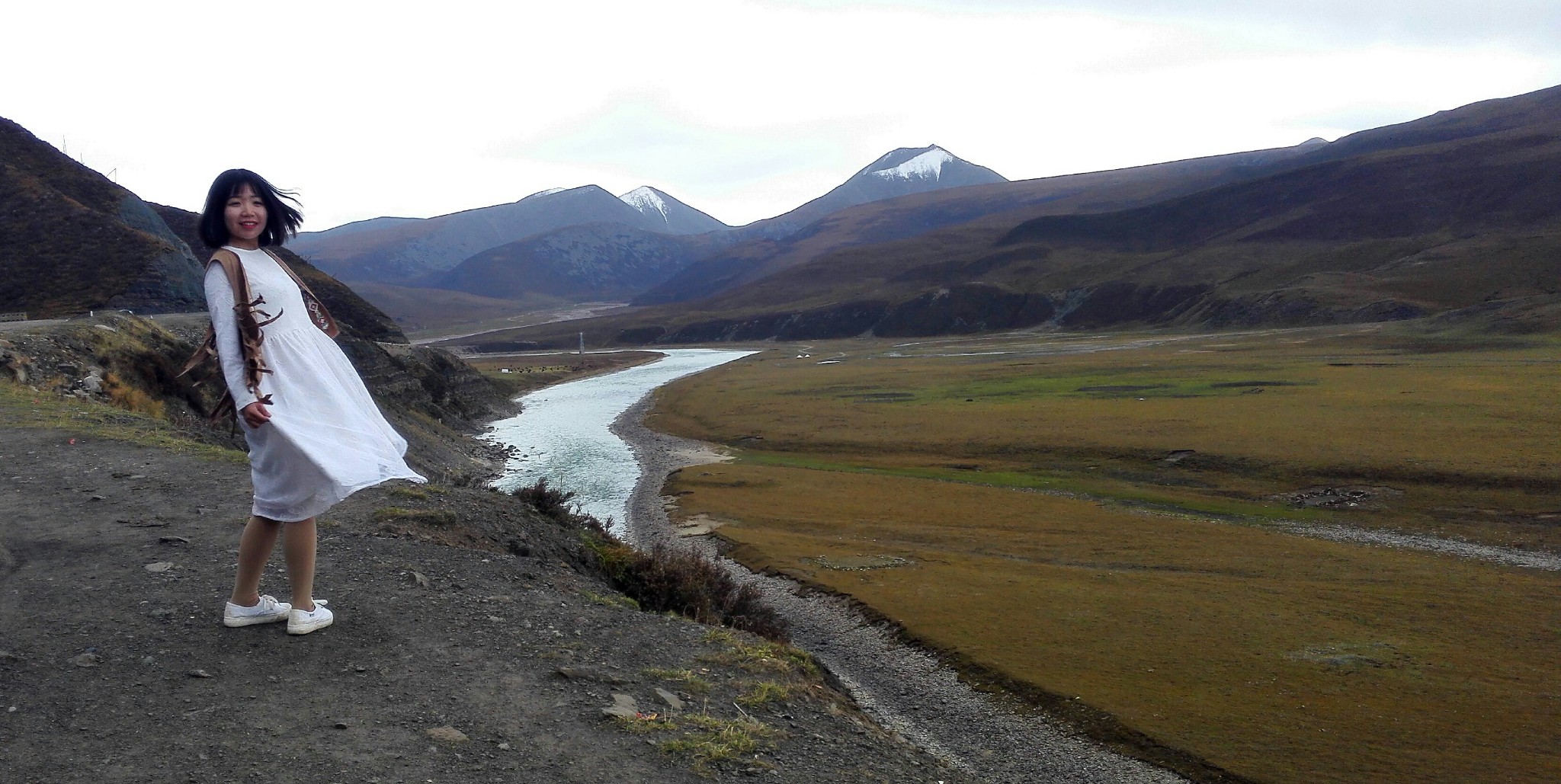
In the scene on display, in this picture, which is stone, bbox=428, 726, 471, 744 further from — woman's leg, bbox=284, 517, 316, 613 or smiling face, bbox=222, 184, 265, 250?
smiling face, bbox=222, 184, 265, 250

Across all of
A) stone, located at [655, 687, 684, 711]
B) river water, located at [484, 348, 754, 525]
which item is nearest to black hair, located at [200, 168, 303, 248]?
stone, located at [655, 687, 684, 711]

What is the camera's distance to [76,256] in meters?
37.7

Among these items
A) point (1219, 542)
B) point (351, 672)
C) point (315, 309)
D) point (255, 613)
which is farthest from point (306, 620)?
point (1219, 542)

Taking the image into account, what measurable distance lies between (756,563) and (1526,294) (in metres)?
109

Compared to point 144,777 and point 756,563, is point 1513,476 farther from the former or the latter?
point 144,777

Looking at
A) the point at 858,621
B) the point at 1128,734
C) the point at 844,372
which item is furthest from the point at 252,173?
the point at 844,372

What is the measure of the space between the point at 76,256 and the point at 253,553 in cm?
4012

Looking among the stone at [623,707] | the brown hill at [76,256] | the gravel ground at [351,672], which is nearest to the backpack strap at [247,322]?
the gravel ground at [351,672]

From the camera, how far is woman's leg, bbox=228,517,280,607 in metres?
6.22

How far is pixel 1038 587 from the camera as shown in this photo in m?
21.6

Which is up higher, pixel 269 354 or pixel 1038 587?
pixel 269 354

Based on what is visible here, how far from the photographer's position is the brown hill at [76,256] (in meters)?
35.5

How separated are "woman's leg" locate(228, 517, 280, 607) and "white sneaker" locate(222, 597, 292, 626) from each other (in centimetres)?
6

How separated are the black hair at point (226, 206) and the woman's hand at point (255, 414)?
1.18 metres
